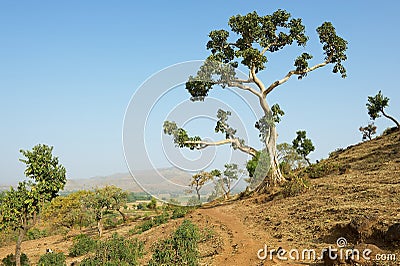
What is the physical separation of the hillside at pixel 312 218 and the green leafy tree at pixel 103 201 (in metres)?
9.08

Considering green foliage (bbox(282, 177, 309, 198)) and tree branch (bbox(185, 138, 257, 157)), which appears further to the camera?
tree branch (bbox(185, 138, 257, 157))

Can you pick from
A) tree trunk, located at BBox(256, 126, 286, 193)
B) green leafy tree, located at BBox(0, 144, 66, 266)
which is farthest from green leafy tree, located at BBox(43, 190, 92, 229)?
tree trunk, located at BBox(256, 126, 286, 193)

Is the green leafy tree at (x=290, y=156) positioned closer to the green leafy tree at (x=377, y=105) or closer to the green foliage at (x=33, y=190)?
the green leafy tree at (x=377, y=105)

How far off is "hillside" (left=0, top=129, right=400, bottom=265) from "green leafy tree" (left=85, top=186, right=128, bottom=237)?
9.08 m

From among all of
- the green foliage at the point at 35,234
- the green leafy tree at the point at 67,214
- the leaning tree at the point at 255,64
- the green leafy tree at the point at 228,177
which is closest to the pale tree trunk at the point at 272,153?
the leaning tree at the point at 255,64

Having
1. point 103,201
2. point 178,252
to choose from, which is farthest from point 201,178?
point 178,252

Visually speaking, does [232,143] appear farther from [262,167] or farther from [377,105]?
[377,105]

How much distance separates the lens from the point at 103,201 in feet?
81.2

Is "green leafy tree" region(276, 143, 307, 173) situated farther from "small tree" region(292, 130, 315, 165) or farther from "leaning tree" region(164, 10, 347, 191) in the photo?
"leaning tree" region(164, 10, 347, 191)

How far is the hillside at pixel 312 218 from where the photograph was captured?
9.09 metres

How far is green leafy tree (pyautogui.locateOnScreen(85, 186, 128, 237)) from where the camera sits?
80.5ft

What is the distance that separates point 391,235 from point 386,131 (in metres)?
28.9

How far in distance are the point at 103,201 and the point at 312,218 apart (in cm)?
1732

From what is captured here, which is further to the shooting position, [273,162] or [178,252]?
[273,162]
